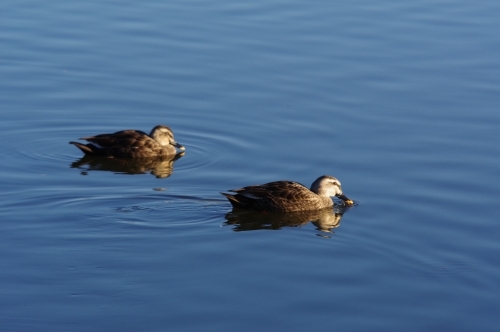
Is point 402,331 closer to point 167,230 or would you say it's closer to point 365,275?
point 365,275

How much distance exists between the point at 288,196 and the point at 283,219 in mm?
312

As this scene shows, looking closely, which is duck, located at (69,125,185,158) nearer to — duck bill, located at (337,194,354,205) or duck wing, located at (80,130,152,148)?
duck wing, located at (80,130,152,148)

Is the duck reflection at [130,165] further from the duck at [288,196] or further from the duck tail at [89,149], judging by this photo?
the duck at [288,196]

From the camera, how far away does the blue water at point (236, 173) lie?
1072cm

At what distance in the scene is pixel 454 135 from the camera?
16.5m

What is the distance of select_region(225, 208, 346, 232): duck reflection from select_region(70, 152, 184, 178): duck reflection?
6.59ft

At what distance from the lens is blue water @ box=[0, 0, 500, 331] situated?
1072 centimetres

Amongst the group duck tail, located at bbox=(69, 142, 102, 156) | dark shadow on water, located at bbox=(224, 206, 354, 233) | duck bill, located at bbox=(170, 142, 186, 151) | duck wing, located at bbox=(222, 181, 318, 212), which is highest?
duck bill, located at bbox=(170, 142, 186, 151)

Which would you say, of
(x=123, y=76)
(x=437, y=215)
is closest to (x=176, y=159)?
(x=123, y=76)

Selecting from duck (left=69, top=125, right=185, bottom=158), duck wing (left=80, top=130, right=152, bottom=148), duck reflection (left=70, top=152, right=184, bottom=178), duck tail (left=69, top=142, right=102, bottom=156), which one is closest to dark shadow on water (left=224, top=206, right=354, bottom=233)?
duck reflection (left=70, top=152, right=184, bottom=178)

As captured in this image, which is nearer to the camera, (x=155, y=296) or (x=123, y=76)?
(x=155, y=296)

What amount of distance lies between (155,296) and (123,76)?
8.96m

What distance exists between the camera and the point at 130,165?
53.7 ft

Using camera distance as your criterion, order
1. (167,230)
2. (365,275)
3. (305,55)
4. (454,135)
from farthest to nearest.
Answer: (305,55)
(454,135)
(167,230)
(365,275)
